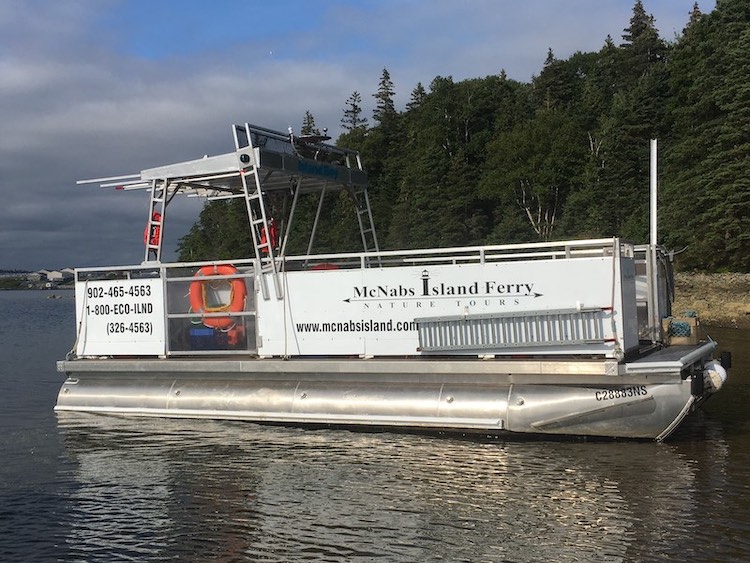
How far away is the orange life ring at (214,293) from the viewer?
12406 millimetres

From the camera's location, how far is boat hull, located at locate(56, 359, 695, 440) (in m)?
10.1

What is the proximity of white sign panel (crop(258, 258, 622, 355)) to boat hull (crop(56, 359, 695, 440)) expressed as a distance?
40 centimetres

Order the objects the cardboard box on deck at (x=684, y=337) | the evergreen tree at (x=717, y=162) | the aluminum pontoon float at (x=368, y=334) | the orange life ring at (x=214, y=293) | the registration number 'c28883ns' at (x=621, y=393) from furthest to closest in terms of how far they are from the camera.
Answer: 1. the evergreen tree at (x=717, y=162)
2. the orange life ring at (x=214, y=293)
3. the cardboard box on deck at (x=684, y=337)
4. the aluminum pontoon float at (x=368, y=334)
5. the registration number 'c28883ns' at (x=621, y=393)

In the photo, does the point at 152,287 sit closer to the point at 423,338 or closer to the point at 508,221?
the point at 423,338

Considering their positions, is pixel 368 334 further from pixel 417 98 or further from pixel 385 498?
pixel 417 98

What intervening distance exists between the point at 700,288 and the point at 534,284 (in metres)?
29.4

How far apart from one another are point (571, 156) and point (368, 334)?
6823 cm

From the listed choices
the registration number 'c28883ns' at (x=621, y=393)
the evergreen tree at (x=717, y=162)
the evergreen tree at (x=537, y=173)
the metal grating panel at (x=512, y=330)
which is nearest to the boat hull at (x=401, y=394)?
the registration number 'c28883ns' at (x=621, y=393)

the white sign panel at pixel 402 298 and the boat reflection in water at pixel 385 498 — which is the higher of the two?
the white sign panel at pixel 402 298

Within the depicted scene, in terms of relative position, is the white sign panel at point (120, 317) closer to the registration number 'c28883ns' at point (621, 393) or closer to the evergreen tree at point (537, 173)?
the registration number 'c28883ns' at point (621, 393)

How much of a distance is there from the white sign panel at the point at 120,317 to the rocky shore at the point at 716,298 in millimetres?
24313

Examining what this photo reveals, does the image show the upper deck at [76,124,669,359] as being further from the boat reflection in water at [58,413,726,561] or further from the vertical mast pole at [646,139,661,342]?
the boat reflection in water at [58,413,726,561]

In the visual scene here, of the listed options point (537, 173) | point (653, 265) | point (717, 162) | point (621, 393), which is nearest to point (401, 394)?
point (621, 393)

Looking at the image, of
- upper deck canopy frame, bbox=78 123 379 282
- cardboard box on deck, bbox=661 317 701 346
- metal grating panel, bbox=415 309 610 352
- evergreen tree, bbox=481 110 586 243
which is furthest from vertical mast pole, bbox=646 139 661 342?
evergreen tree, bbox=481 110 586 243
